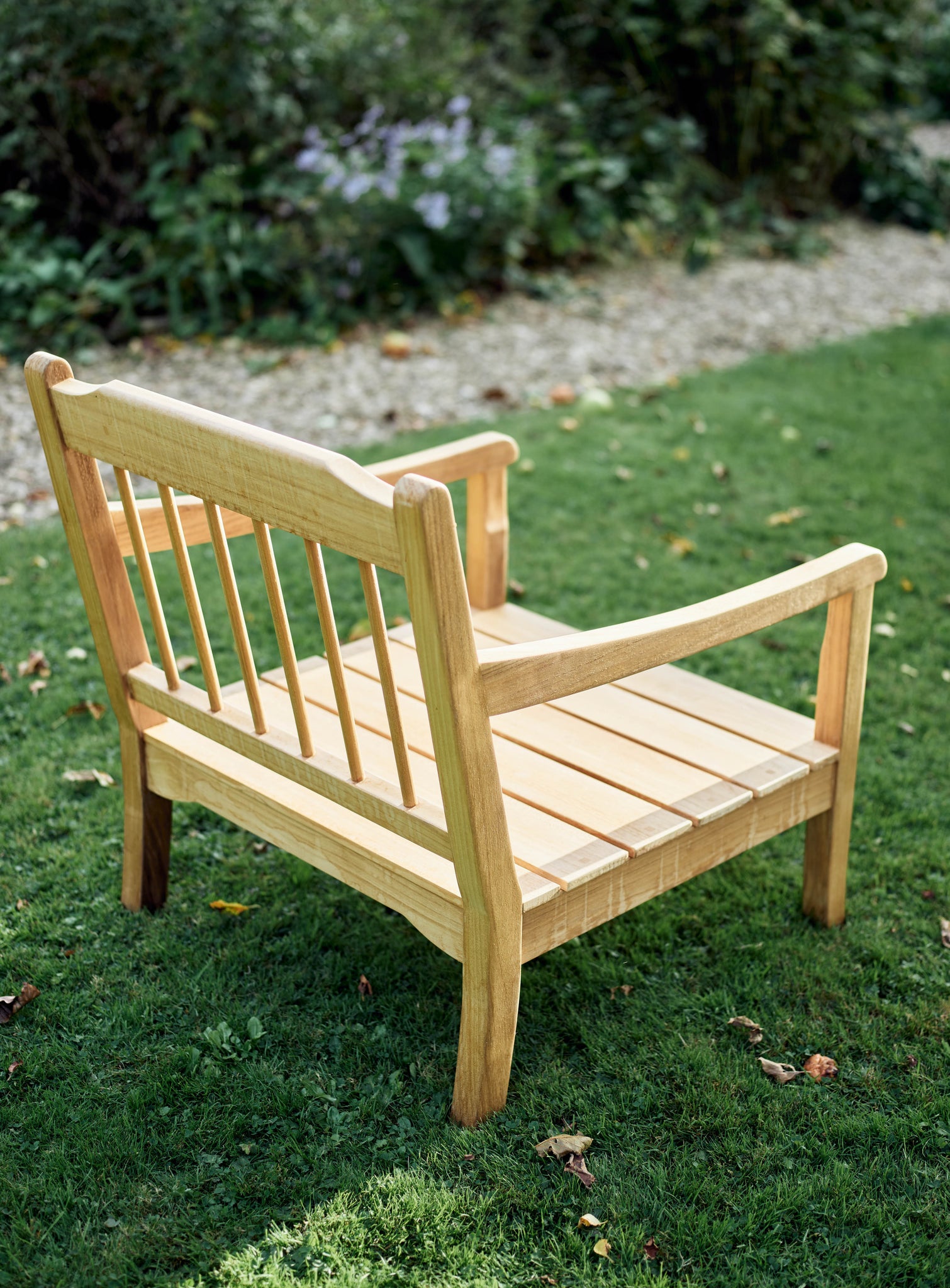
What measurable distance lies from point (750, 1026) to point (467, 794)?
99cm

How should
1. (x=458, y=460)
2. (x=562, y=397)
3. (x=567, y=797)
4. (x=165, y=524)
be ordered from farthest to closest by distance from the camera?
(x=562, y=397), (x=458, y=460), (x=165, y=524), (x=567, y=797)

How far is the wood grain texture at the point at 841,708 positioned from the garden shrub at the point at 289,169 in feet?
15.0

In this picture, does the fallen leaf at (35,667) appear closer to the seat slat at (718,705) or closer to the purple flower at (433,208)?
the seat slat at (718,705)

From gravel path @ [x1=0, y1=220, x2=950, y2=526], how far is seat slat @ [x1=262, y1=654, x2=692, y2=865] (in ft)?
9.11

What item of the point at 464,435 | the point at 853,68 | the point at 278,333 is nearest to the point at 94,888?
the point at 464,435

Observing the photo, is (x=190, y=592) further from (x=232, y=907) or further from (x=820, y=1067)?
(x=820, y=1067)

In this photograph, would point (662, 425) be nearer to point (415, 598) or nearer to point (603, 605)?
point (603, 605)

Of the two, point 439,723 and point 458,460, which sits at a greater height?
point 439,723

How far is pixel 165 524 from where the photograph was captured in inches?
95.7

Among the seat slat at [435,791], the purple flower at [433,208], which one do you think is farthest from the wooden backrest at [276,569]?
the purple flower at [433,208]

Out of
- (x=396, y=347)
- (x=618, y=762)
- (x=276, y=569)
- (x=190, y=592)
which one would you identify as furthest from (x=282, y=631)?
(x=396, y=347)

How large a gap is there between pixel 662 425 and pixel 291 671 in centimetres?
404

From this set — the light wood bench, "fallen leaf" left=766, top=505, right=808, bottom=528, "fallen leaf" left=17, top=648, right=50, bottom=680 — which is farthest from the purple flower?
the light wood bench

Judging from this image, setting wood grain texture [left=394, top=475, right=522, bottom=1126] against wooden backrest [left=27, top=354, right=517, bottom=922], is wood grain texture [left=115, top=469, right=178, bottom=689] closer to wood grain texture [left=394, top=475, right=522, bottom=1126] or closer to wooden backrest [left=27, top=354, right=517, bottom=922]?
wooden backrest [left=27, top=354, right=517, bottom=922]
